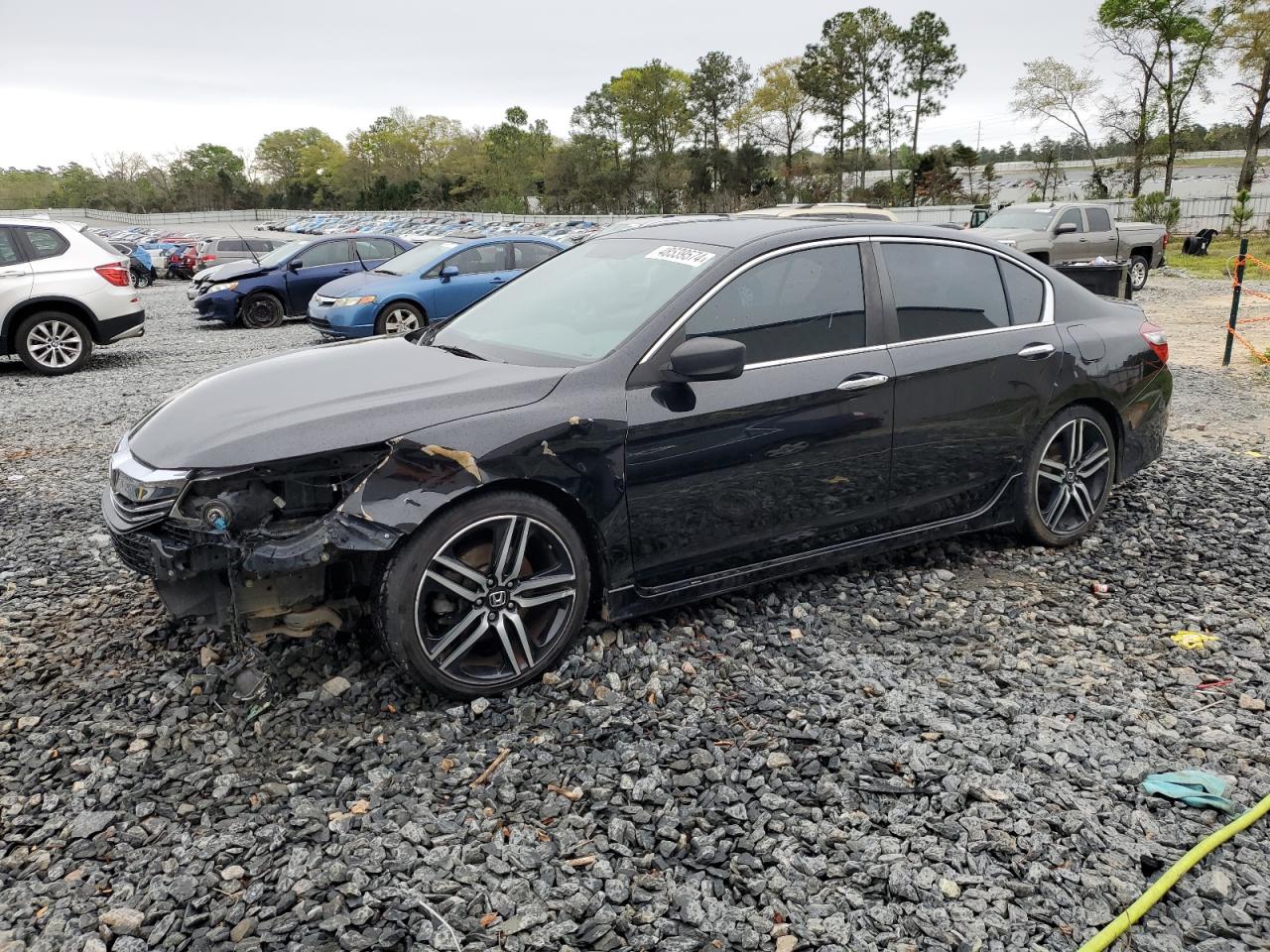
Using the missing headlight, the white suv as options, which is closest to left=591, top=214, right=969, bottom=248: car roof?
the missing headlight

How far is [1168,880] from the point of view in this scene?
246cm

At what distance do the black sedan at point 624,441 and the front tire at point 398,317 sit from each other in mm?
→ 8146

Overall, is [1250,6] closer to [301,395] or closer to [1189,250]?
[1189,250]

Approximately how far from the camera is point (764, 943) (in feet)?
7.53

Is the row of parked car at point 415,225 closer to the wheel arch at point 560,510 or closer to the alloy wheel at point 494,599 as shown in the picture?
the wheel arch at point 560,510

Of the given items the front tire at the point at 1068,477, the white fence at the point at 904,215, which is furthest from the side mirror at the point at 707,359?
the white fence at the point at 904,215

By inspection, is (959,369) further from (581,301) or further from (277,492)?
(277,492)

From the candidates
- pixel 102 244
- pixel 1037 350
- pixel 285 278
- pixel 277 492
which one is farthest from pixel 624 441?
pixel 285 278

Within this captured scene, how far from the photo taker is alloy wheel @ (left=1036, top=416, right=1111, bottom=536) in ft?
15.3

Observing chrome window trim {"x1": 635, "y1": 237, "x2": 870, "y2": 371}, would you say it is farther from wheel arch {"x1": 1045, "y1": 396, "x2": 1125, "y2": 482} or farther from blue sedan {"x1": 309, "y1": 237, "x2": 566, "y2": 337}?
blue sedan {"x1": 309, "y1": 237, "x2": 566, "y2": 337}

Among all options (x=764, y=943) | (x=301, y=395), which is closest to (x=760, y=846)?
(x=764, y=943)

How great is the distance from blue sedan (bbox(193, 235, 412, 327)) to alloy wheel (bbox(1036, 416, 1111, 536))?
1282 cm

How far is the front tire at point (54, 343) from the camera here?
1077 cm

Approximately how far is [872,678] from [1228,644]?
61.0 inches
